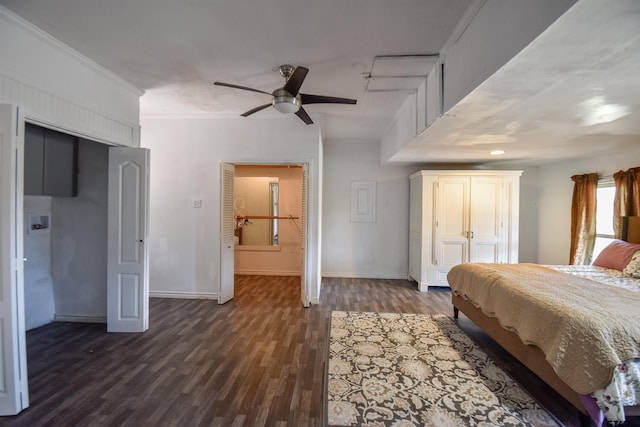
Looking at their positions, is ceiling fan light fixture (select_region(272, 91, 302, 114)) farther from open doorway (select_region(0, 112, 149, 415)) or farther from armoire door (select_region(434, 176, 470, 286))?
armoire door (select_region(434, 176, 470, 286))

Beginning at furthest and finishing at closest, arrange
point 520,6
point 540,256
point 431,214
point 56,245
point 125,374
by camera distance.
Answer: point 540,256 < point 431,214 < point 56,245 < point 125,374 < point 520,6

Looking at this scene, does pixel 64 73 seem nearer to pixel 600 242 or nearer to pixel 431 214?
pixel 431 214

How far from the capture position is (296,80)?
7.61ft

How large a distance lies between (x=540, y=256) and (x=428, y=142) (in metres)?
3.93

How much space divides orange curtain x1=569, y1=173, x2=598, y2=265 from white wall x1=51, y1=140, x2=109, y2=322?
6.57 meters

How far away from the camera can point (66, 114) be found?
2402 millimetres

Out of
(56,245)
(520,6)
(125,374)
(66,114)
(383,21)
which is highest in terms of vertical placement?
(383,21)

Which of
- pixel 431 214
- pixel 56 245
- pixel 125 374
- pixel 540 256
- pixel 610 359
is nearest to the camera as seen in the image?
pixel 610 359

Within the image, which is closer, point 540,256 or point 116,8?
point 116,8

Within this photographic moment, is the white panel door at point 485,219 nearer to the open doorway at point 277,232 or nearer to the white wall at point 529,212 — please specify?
the white wall at point 529,212

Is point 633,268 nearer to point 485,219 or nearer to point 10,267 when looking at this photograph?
point 485,219

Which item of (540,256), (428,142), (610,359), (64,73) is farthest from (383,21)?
(540,256)

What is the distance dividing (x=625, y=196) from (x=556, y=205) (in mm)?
1334

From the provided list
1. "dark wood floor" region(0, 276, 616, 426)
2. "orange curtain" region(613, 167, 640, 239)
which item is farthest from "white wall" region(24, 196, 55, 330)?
"orange curtain" region(613, 167, 640, 239)
